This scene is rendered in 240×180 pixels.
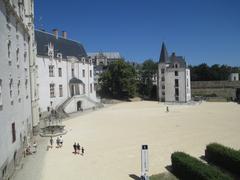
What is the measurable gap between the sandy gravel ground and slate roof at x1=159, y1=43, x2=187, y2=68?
35.0m

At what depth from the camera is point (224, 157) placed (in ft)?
56.2

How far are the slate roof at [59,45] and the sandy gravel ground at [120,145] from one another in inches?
748

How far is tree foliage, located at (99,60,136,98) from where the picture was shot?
239ft

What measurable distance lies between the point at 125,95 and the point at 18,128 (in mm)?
55406

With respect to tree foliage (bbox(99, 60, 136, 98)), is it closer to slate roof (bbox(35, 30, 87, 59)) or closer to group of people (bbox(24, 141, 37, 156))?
slate roof (bbox(35, 30, 87, 59))

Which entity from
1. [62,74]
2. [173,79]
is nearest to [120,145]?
[62,74]

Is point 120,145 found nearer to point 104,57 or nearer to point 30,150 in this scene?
point 30,150

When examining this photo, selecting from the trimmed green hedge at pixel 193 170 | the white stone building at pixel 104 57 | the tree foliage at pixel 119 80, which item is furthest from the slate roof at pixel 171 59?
the trimmed green hedge at pixel 193 170

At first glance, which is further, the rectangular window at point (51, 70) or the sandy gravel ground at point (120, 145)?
the rectangular window at point (51, 70)

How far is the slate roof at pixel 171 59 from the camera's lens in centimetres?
7288

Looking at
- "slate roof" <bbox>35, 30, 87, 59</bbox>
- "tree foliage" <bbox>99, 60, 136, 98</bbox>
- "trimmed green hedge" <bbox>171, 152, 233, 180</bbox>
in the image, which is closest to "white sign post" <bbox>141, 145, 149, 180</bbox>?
"trimmed green hedge" <bbox>171, 152, 233, 180</bbox>

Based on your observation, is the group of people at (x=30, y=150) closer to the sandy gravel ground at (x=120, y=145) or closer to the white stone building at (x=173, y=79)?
A: the sandy gravel ground at (x=120, y=145)

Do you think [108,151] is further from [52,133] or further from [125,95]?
[125,95]

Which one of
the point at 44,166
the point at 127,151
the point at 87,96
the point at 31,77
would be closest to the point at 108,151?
the point at 127,151
